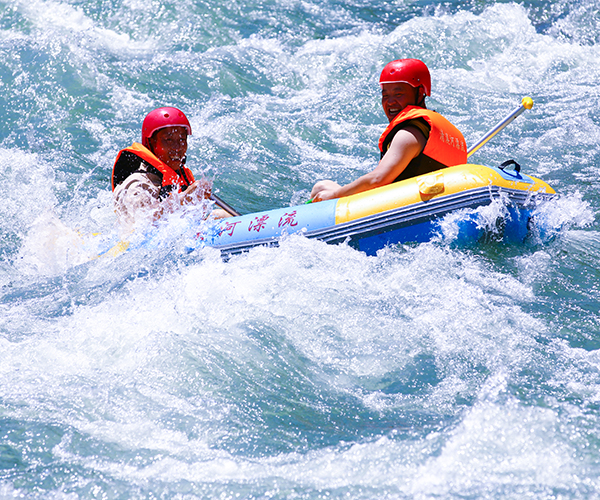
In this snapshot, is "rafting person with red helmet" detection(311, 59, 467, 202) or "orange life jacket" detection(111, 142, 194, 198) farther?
"orange life jacket" detection(111, 142, 194, 198)

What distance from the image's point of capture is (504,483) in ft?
8.52

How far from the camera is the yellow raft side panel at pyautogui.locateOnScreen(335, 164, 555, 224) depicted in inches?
173

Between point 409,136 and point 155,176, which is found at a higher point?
point 409,136

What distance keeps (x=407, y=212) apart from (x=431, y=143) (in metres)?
0.60

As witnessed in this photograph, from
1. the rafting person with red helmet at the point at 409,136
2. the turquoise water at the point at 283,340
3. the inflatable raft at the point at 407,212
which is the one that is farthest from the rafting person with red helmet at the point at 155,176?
the rafting person with red helmet at the point at 409,136

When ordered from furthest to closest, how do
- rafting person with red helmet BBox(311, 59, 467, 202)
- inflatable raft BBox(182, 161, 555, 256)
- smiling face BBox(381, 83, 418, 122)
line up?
smiling face BBox(381, 83, 418, 122), rafting person with red helmet BBox(311, 59, 467, 202), inflatable raft BBox(182, 161, 555, 256)

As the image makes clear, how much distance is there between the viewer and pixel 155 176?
507 centimetres

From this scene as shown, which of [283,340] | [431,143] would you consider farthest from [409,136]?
[283,340]

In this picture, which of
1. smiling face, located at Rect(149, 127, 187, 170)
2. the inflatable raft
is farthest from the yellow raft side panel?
smiling face, located at Rect(149, 127, 187, 170)

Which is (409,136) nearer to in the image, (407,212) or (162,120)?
(407,212)

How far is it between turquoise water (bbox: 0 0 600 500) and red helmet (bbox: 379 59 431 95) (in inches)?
50.7

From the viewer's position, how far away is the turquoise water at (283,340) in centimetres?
278

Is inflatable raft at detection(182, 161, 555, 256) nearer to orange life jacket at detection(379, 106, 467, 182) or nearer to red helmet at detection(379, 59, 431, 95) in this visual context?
orange life jacket at detection(379, 106, 467, 182)

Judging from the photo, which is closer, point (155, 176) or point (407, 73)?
point (407, 73)
